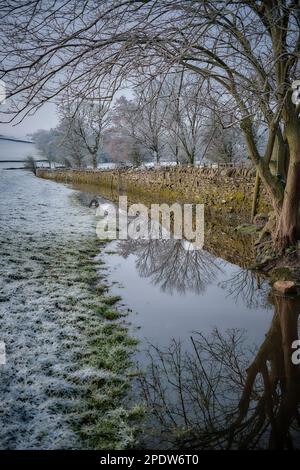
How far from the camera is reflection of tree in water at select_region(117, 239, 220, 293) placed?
6594 millimetres

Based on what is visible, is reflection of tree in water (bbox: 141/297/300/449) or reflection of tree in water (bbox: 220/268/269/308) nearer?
reflection of tree in water (bbox: 141/297/300/449)

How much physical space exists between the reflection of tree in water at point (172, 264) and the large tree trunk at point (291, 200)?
63.4 inches

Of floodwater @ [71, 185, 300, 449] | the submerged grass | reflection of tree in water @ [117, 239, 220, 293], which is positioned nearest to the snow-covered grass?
the submerged grass

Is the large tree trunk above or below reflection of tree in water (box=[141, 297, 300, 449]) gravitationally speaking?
above

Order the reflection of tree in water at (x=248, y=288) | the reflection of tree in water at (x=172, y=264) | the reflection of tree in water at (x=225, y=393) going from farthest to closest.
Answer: the reflection of tree in water at (x=172, y=264) → the reflection of tree in water at (x=248, y=288) → the reflection of tree in water at (x=225, y=393)

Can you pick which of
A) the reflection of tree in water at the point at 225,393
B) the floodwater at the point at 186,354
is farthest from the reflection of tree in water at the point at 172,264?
the reflection of tree in water at the point at 225,393

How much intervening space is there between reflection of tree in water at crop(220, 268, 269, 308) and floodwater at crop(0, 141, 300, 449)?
0.06ft

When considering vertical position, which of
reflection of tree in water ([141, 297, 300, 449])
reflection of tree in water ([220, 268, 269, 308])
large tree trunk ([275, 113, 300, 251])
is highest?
large tree trunk ([275, 113, 300, 251])

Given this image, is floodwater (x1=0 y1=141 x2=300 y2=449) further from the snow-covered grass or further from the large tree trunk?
the large tree trunk

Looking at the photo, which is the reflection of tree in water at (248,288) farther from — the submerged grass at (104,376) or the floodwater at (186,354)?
the submerged grass at (104,376)

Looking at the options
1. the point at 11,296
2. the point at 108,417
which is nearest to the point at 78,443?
the point at 108,417

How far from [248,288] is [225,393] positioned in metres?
3.12

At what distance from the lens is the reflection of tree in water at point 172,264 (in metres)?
6.59

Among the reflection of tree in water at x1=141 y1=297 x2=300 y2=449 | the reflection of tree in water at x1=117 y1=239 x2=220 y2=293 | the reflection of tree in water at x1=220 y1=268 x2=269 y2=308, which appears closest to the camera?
the reflection of tree in water at x1=141 y1=297 x2=300 y2=449
